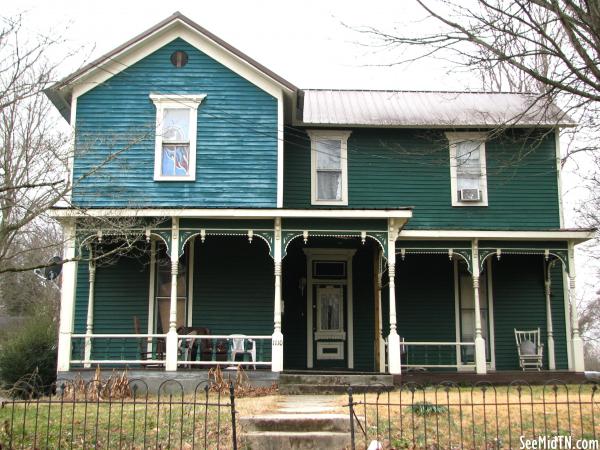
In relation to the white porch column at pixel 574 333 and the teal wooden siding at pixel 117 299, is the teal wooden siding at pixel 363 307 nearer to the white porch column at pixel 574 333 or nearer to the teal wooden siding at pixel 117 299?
the white porch column at pixel 574 333

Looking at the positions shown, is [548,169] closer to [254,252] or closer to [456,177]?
[456,177]

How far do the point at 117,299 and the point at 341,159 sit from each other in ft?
21.4

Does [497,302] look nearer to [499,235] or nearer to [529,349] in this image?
[529,349]

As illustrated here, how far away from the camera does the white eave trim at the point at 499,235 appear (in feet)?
54.1

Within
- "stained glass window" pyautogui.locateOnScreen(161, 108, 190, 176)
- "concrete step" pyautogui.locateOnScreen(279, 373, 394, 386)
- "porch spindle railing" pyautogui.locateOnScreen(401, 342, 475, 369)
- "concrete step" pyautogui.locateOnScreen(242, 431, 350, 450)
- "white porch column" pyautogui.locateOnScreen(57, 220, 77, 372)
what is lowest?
"concrete step" pyautogui.locateOnScreen(242, 431, 350, 450)

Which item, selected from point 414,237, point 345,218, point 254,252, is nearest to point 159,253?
point 254,252

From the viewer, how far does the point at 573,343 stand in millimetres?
Answer: 16688

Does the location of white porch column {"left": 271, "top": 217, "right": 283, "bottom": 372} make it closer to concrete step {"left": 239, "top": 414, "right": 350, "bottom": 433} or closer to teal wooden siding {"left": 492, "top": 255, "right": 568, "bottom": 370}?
concrete step {"left": 239, "top": 414, "right": 350, "bottom": 433}

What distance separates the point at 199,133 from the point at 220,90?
116cm

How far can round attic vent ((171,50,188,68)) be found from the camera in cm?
1680

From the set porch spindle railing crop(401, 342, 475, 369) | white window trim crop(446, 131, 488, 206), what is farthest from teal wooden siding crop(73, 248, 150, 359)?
white window trim crop(446, 131, 488, 206)

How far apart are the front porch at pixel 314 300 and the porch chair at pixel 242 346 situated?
0.04 metres

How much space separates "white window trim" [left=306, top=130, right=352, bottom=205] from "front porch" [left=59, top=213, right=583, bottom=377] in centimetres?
103

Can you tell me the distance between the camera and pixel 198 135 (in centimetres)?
1645
